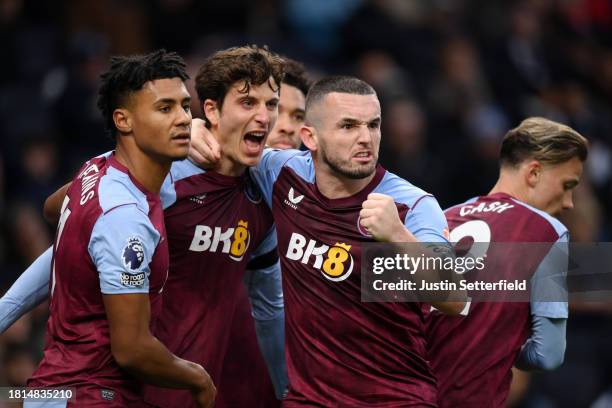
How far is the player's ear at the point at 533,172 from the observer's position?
677cm

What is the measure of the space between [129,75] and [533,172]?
245 cm

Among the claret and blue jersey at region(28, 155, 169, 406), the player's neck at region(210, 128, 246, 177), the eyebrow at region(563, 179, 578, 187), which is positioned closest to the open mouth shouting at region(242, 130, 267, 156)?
the player's neck at region(210, 128, 246, 177)

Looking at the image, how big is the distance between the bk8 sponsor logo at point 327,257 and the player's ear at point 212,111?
2.54 feet

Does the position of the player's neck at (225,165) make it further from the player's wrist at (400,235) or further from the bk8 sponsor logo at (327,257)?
the player's wrist at (400,235)

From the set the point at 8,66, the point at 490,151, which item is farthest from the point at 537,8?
the point at 8,66

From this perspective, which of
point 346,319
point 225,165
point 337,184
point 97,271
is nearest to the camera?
point 97,271

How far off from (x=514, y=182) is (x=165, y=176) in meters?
2.13

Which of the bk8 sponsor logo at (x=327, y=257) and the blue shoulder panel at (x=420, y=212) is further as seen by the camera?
the bk8 sponsor logo at (x=327, y=257)

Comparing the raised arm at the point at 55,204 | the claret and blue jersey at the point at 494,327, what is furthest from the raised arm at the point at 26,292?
the claret and blue jersey at the point at 494,327

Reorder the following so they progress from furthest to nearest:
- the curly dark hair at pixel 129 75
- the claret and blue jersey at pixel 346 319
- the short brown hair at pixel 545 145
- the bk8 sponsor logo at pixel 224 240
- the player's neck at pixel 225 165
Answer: the short brown hair at pixel 545 145 → the player's neck at pixel 225 165 → the bk8 sponsor logo at pixel 224 240 → the claret and blue jersey at pixel 346 319 → the curly dark hair at pixel 129 75

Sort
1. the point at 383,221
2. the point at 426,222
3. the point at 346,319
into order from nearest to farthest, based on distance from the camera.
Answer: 1. the point at 383,221
2. the point at 426,222
3. the point at 346,319

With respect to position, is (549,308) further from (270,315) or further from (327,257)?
(270,315)

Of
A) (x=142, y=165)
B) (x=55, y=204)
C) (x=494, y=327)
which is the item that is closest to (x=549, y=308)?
(x=494, y=327)

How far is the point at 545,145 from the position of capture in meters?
6.75
